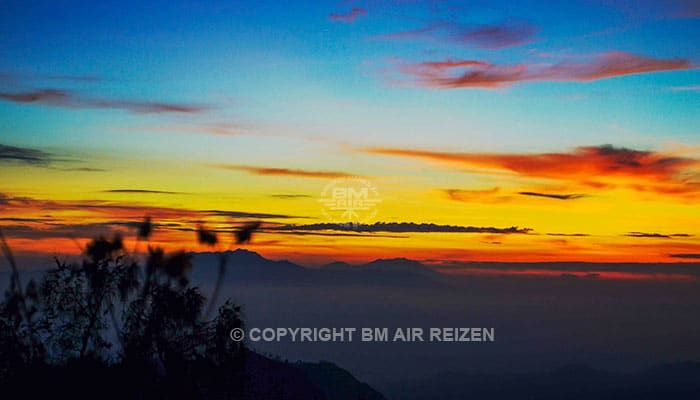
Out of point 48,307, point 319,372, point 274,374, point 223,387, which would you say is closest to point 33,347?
point 48,307

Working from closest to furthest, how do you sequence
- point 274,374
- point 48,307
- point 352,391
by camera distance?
point 48,307 → point 274,374 → point 352,391

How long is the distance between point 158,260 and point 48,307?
3900mm

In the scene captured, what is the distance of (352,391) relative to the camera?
6994 cm

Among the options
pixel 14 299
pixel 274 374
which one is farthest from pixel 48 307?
pixel 274 374

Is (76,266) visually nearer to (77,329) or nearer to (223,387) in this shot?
(77,329)

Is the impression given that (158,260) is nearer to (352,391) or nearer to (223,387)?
(223,387)

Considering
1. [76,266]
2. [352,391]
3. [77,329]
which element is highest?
[76,266]

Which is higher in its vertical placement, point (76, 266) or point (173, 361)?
point (76, 266)

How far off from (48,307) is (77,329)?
1062 millimetres

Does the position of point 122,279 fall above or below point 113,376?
above

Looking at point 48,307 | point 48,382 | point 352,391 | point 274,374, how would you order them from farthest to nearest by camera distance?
point 352,391
point 274,374
point 48,307
point 48,382

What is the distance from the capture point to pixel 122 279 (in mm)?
25172

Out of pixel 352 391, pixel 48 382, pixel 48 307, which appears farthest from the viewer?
pixel 352 391

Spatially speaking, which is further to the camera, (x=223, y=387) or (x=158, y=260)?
(x=223, y=387)
